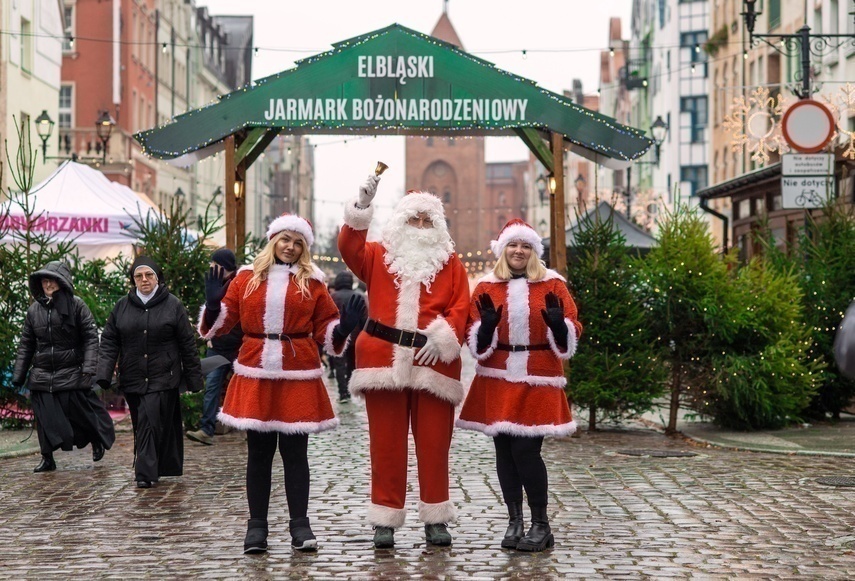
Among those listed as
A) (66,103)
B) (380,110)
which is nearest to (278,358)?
(380,110)

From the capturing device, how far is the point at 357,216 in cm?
852

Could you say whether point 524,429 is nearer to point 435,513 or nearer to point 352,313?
point 435,513

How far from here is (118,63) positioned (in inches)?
2181

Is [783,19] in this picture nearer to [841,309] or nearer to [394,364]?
[841,309]

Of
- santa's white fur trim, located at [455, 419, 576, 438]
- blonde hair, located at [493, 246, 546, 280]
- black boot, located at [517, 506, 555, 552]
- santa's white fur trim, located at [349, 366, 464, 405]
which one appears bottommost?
black boot, located at [517, 506, 555, 552]

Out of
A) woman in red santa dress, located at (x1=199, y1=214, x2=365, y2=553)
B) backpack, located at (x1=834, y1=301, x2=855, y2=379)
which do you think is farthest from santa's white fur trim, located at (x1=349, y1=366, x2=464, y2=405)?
backpack, located at (x1=834, y1=301, x2=855, y2=379)

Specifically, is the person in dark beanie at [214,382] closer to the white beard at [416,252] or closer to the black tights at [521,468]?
the white beard at [416,252]

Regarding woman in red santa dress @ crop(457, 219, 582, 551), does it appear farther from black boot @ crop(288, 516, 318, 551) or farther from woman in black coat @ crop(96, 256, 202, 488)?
woman in black coat @ crop(96, 256, 202, 488)

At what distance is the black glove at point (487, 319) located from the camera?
860 centimetres

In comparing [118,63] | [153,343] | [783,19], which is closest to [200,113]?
[153,343]

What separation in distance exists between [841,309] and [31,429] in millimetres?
9178

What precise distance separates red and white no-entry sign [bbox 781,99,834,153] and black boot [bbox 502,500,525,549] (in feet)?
30.4

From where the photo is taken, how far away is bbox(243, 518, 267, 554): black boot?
833 centimetres

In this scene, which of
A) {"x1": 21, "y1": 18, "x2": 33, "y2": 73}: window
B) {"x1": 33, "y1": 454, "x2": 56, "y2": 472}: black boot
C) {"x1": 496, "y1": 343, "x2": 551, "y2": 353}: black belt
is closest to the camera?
{"x1": 496, "y1": 343, "x2": 551, "y2": 353}: black belt
